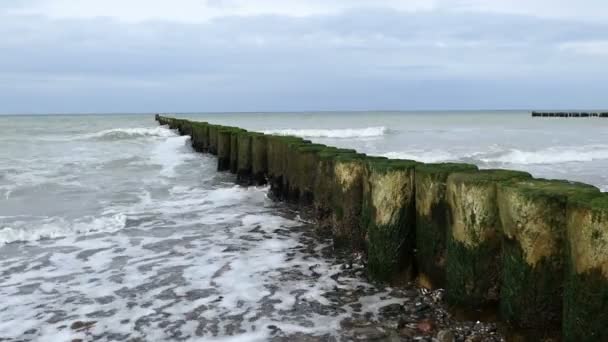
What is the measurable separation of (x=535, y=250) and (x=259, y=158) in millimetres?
7383

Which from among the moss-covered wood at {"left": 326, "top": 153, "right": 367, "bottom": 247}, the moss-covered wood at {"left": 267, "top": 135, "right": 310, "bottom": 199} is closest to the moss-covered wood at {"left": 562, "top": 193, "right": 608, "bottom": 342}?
the moss-covered wood at {"left": 326, "top": 153, "right": 367, "bottom": 247}

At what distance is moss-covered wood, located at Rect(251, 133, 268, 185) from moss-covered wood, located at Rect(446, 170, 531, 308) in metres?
6.41

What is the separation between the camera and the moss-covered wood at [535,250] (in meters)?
3.19

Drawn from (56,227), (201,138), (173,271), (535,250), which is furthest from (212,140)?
(535,250)

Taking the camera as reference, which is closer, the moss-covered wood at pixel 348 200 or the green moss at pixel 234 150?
the moss-covered wood at pixel 348 200

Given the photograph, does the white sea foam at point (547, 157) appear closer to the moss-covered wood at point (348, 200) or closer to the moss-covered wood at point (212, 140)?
the moss-covered wood at point (212, 140)

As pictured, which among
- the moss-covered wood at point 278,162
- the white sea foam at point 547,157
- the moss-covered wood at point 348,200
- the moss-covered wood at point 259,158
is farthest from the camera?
the white sea foam at point 547,157

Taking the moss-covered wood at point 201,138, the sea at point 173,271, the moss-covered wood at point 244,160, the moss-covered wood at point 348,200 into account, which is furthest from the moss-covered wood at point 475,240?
the moss-covered wood at point 201,138

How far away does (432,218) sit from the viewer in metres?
4.34

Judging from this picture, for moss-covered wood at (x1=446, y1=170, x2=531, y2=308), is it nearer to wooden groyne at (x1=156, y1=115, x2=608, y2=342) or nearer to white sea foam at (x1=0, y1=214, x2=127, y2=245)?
wooden groyne at (x1=156, y1=115, x2=608, y2=342)

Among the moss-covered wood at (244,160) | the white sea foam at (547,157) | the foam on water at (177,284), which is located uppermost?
the moss-covered wood at (244,160)

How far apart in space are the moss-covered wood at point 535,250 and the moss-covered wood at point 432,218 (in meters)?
0.77

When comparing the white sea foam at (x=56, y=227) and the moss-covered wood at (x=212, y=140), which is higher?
the moss-covered wood at (x=212, y=140)

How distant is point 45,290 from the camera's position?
4.93 metres
